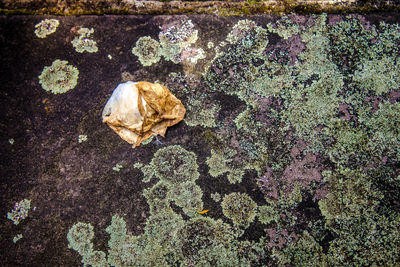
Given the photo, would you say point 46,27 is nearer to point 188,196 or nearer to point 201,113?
point 201,113

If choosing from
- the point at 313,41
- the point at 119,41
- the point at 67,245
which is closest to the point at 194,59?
the point at 119,41

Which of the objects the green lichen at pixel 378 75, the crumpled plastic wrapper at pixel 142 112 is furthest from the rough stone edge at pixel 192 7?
the crumpled plastic wrapper at pixel 142 112

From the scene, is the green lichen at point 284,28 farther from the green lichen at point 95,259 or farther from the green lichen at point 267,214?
the green lichen at point 95,259

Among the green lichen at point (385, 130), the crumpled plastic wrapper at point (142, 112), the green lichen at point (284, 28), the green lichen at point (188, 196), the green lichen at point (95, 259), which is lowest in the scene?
the green lichen at point (95, 259)

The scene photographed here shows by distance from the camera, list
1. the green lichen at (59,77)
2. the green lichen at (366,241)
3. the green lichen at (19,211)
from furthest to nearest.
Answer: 1. the green lichen at (59,77)
2. the green lichen at (19,211)
3. the green lichen at (366,241)

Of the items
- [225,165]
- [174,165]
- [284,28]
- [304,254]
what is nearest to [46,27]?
[174,165]

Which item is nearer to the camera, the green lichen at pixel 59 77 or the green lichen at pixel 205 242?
the green lichen at pixel 205 242

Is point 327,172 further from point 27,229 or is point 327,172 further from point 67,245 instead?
point 27,229
